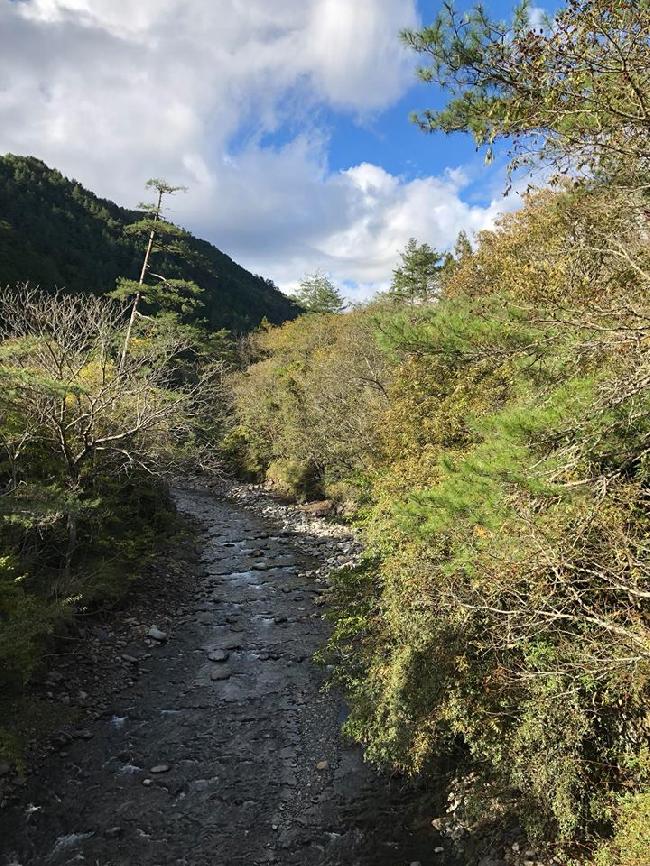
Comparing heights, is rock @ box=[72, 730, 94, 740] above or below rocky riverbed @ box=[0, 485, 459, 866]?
below

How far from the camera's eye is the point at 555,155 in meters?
5.34

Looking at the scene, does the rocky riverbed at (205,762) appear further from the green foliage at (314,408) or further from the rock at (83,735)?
the green foliage at (314,408)

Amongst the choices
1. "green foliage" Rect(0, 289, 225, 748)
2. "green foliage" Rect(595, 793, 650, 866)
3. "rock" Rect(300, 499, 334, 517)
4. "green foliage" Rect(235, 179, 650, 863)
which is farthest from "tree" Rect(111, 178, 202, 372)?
"green foliage" Rect(595, 793, 650, 866)

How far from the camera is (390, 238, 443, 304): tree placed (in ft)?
114

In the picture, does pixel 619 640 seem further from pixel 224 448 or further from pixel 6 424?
pixel 224 448

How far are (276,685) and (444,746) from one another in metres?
4.24

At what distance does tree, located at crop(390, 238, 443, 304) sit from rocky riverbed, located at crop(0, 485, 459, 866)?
26.1 meters

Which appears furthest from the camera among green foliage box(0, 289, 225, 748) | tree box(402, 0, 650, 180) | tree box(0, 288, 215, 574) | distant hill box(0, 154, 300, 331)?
distant hill box(0, 154, 300, 331)

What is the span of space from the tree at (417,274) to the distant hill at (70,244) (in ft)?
72.6

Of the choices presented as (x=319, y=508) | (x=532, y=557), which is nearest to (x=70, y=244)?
(x=319, y=508)

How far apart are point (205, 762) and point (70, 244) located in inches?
2748

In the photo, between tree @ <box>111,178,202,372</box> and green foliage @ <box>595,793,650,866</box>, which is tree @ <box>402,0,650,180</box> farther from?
tree @ <box>111,178,202,372</box>

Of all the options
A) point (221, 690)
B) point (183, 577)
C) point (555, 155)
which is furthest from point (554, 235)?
point (183, 577)

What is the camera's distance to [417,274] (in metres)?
35.6
